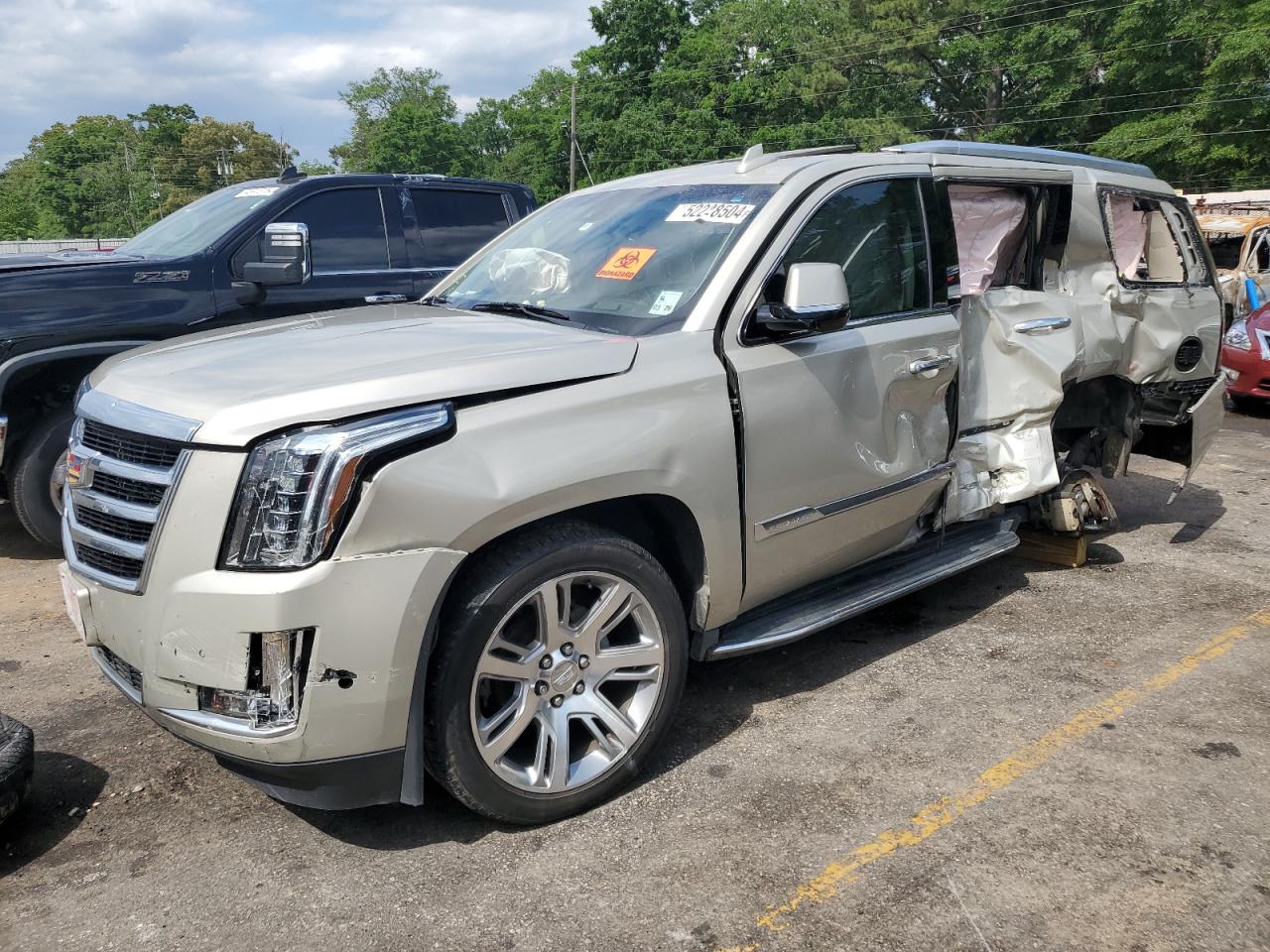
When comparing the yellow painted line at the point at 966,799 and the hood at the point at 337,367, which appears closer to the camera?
the hood at the point at 337,367

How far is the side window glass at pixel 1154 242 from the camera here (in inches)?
216

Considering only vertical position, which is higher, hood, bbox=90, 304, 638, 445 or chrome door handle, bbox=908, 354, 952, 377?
hood, bbox=90, 304, 638, 445

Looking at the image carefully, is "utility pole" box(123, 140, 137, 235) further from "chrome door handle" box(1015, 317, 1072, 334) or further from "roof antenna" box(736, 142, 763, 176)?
"chrome door handle" box(1015, 317, 1072, 334)

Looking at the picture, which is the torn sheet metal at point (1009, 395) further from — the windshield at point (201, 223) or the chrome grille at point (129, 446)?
the windshield at point (201, 223)

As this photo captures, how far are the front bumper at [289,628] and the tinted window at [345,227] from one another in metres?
4.25

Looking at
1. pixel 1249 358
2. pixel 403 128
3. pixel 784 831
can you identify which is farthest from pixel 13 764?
pixel 403 128

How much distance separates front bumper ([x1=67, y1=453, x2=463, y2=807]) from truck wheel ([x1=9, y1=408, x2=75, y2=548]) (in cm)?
318

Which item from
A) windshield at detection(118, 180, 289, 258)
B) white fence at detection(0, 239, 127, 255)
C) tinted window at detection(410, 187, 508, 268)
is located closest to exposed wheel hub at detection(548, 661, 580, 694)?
windshield at detection(118, 180, 289, 258)

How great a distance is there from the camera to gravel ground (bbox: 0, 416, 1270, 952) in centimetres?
248

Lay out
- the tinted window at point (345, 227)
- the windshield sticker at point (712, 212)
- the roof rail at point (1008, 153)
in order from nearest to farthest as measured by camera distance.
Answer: the windshield sticker at point (712, 212), the roof rail at point (1008, 153), the tinted window at point (345, 227)

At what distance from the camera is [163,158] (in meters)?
95.5

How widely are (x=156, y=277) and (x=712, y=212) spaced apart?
3571 mm

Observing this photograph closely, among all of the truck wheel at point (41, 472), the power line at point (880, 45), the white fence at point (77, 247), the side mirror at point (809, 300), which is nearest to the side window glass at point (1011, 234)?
the side mirror at point (809, 300)

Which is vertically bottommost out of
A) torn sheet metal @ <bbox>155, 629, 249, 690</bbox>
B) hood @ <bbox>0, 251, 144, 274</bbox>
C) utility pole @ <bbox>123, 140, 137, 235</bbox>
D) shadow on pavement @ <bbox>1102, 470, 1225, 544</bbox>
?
shadow on pavement @ <bbox>1102, 470, 1225, 544</bbox>
